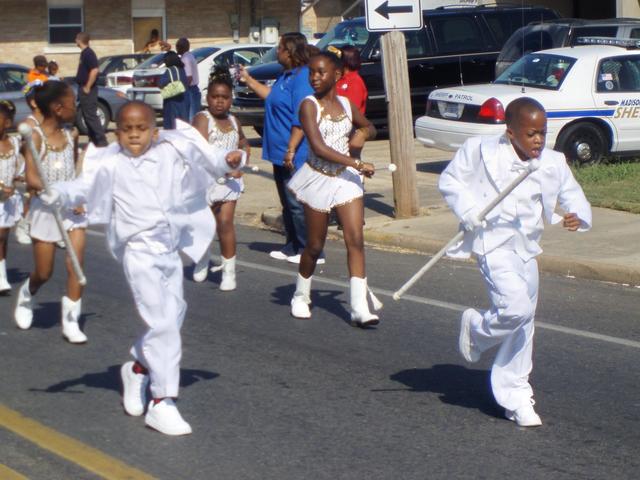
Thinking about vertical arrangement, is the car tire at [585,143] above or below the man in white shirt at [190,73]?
below

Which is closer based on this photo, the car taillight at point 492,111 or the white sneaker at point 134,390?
the white sneaker at point 134,390

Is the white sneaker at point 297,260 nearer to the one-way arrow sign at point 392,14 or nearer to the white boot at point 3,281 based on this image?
the white boot at point 3,281

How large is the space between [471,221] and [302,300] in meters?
2.82

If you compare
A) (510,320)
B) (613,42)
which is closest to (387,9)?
(613,42)

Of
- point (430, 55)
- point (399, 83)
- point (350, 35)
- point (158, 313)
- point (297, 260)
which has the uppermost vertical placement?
point (350, 35)

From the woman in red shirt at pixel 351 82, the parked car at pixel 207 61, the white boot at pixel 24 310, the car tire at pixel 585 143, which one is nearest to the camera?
the white boot at pixel 24 310

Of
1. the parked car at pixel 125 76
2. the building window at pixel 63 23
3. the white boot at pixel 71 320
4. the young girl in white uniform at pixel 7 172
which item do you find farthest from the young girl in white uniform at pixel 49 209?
the building window at pixel 63 23

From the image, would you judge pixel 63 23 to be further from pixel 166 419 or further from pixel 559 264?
pixel 166 419

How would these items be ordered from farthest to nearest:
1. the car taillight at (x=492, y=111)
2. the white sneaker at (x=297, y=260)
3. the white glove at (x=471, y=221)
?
1. the car taillight at (x=492, y=111)
2. the white sneaker at (x=297, y=260)
3. the white glove at (x=471, y=221)

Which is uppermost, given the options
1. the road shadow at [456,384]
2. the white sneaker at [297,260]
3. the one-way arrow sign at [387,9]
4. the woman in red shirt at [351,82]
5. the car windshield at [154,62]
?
the one-way arrow sign at [387,9]

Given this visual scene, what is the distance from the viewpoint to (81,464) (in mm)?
5328

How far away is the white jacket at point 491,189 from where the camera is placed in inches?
230

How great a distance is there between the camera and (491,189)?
5.90 m

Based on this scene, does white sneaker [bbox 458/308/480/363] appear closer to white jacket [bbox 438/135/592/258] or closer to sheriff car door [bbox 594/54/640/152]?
white jacket [bbox 438/135/592/258]
